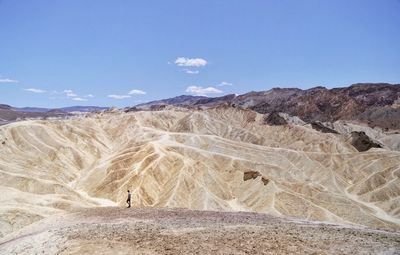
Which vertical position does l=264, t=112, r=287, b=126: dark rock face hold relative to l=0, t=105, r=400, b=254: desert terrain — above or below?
above

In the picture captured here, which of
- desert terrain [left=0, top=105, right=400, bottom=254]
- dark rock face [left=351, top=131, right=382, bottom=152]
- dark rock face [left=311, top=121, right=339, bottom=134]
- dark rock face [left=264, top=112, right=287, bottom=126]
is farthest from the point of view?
dark rock face [left=264, top=112, right=287, bottom=126]

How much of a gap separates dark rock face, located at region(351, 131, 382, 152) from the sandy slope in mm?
2661

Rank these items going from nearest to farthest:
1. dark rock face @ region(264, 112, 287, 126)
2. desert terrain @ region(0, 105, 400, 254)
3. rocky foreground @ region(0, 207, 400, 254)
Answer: rocky foreground @ region(0, 207, 400, 254), desert terrain @ region(0, 105, 400, 254), dark rock face @ region(264, 112, 287, 126)

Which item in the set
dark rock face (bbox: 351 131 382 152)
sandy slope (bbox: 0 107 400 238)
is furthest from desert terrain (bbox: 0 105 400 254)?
dark rock face (bbox: 351 131 382 152)

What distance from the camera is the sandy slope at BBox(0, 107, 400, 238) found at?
2205 inches

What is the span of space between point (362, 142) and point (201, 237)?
113m

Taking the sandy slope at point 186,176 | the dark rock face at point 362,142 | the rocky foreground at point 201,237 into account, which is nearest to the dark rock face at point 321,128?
the dark rock face at point 362,142

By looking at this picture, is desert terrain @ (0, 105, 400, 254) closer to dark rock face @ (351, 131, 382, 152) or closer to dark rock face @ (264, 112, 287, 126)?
dark rock face @ (351, 131, 382, 152)

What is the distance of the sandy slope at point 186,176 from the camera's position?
5600 centimetres

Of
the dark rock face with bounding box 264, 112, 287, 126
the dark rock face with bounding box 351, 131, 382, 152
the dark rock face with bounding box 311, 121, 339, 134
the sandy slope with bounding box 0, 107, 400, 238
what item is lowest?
the sandy slope with bounding box 0, 107, 400, 238

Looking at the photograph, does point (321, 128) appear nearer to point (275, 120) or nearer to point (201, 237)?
point (275, 120)

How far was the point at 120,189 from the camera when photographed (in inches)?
2650

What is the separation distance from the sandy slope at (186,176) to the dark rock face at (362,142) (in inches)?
105

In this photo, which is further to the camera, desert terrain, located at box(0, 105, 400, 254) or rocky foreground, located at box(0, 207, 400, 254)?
desert terrain, located at box(0, 105, 400, 254)
